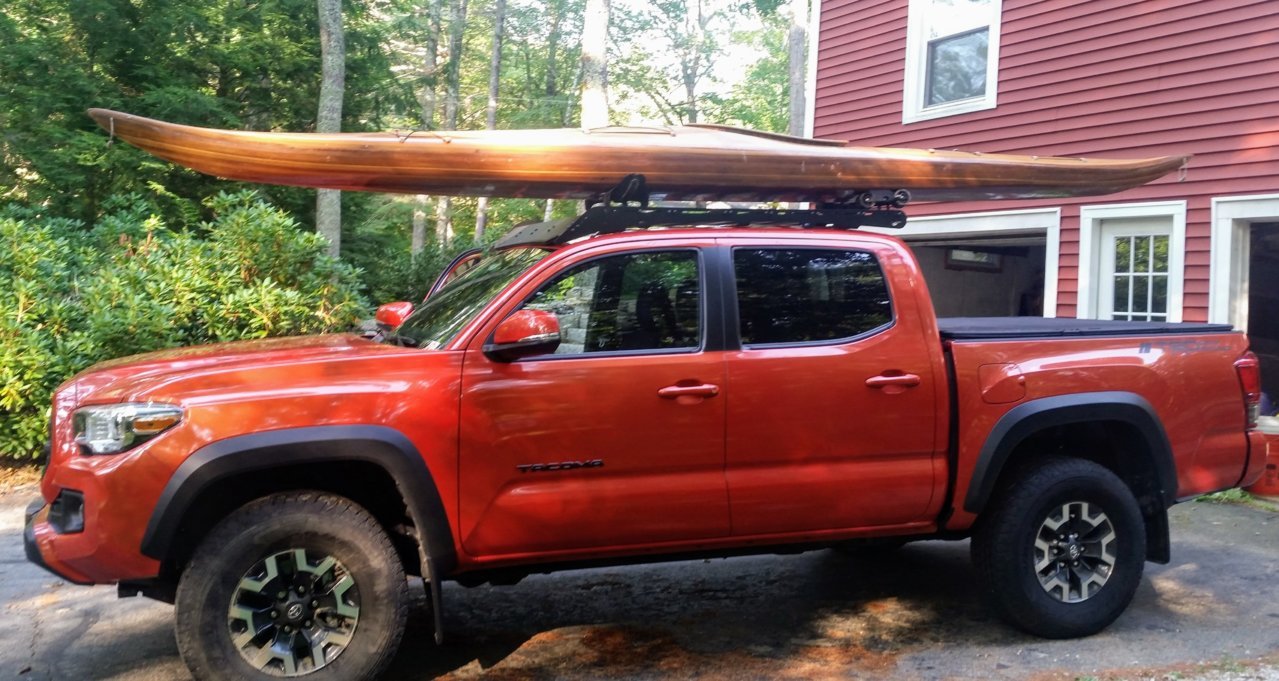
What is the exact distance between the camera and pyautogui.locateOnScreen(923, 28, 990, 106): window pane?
11.1 metres

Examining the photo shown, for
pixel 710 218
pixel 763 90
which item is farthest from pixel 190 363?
pixel 763 90

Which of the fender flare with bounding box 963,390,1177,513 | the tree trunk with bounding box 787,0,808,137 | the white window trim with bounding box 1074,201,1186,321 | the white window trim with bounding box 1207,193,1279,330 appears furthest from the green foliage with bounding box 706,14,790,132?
the fender flare with bounding box 963,390,1177,513

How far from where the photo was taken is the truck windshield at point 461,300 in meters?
4.25

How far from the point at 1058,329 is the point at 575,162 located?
98.9 inches

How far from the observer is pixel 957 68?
37.2 feet

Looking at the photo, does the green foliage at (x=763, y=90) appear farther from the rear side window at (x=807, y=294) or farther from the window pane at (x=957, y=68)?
the rear side window at (x=807, y=294)

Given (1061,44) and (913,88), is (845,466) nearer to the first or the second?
(1061,44)

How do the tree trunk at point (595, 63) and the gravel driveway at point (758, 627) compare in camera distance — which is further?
the tree trunk at point (595, 63)

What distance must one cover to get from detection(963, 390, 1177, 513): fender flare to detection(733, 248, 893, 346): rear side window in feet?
2.46

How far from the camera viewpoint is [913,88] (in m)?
11.6

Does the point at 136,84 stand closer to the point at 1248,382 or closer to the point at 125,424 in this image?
the point at 125,424

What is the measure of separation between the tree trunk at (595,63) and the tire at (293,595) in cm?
1276

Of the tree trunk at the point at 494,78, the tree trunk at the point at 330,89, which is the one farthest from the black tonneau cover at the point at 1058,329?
the tree trunk at the point at 494,78

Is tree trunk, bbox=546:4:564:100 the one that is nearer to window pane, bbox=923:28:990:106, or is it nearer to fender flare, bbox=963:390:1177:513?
window pane, bbox=923:28:990:106
